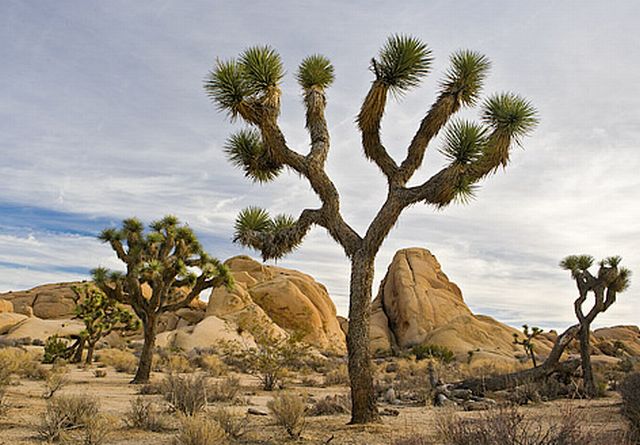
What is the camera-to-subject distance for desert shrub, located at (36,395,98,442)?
7.98 meters

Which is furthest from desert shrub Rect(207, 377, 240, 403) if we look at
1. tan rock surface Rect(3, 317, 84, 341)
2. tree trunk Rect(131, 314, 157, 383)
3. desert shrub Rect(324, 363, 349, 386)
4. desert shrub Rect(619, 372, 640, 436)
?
tan rock surface Rect(3, 317, 84, 341)

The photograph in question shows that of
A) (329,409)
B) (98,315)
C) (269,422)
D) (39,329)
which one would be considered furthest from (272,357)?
(39,329)

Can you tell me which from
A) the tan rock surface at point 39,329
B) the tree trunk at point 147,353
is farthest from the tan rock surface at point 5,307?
the tree trunk at point 147,353

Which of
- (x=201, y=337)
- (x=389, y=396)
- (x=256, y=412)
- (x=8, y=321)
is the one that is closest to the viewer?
(x=256, y=412)

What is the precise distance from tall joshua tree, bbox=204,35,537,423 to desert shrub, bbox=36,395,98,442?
400 centimetres

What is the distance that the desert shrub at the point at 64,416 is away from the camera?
26.2 feet

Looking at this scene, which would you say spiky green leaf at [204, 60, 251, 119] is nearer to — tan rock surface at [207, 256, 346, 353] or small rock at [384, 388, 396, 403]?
small rock at [384, 388, 396, 403]

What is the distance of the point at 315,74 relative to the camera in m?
11.6

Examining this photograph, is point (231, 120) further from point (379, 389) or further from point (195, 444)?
point (379, 389)

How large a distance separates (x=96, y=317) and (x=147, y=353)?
8776mm

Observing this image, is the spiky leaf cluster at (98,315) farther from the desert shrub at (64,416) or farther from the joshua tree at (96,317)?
the desert shrub at (64,416)

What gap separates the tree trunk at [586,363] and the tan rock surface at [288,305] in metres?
20.3

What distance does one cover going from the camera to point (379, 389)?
602 inches

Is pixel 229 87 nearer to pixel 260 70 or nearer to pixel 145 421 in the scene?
pixel 260 70
